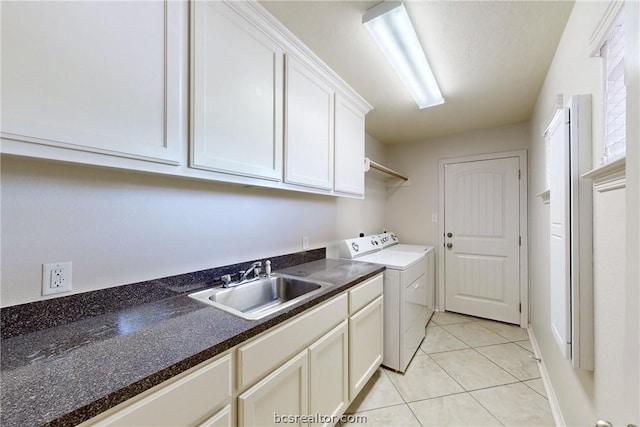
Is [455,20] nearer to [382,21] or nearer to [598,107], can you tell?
[382,21]

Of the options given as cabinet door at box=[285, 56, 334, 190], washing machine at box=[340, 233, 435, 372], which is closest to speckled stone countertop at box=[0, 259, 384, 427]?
cabinet door at box=[285, 56, 334, 190]

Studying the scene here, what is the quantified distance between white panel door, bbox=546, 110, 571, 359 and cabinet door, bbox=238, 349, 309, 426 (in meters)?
1.15

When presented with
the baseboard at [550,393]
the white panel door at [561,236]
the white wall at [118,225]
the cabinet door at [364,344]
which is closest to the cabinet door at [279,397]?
the cabinet door at [364,344]

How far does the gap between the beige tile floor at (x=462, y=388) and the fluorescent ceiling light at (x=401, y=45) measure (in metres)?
2.35

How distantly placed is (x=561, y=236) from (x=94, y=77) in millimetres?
1979

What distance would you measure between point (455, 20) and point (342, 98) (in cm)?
92

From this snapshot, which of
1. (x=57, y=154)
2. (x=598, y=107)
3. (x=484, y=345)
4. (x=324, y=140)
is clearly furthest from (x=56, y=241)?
(x=484, y=345)

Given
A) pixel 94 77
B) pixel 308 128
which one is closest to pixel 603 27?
pixel 308 128

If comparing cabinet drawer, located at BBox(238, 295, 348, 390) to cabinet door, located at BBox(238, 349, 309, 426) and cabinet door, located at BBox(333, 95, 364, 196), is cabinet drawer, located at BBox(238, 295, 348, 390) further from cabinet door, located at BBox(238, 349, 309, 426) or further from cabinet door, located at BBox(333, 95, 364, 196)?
cabinet door, located at BBox(333, 95, 364, 196)

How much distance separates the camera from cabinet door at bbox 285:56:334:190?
5.21ft

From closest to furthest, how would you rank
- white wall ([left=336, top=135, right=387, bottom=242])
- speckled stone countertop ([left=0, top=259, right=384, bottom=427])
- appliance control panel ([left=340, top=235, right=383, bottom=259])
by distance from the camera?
speckled stone countertop ([left=0, top=259, right=384, bottom=427]) < appliance control panel ([left=340, top=235, right=383, bottom=259]) < white wall ([left=336, top=135, right=387, bottom=242])

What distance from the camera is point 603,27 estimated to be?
90cm

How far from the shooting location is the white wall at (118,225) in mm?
860

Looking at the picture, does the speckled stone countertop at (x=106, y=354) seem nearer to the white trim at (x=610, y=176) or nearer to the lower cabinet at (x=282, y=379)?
the lower cabinet at (x=282, y=379)
